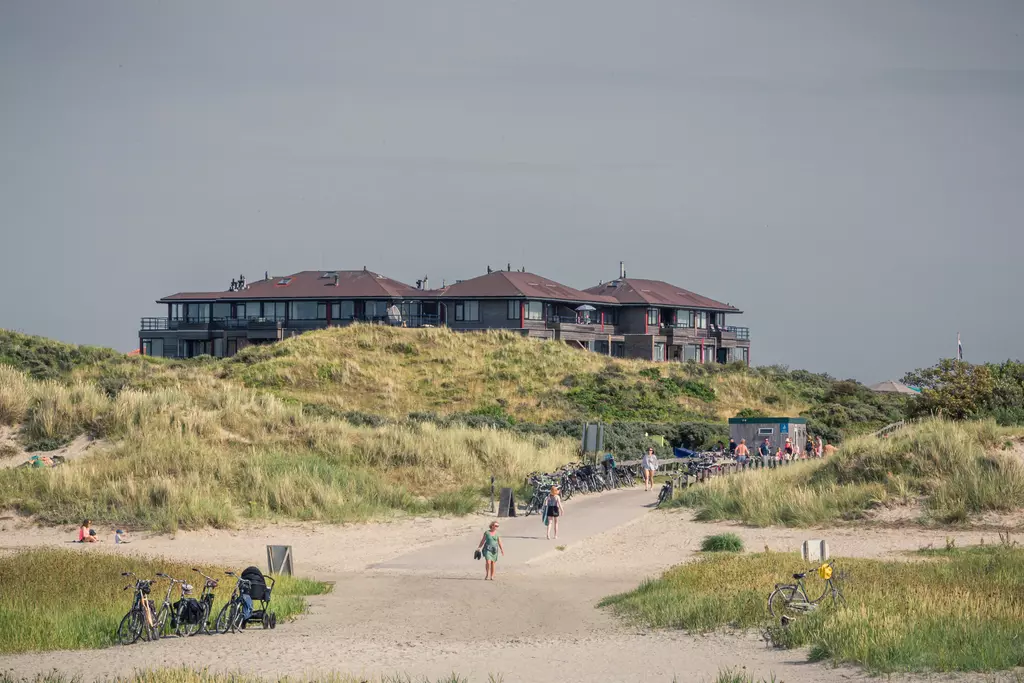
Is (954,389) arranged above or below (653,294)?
below

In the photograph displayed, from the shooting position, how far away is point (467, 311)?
8631 cm

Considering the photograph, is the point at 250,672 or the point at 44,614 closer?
the point at 250,672

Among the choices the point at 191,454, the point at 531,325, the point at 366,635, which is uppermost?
the point at 531,325

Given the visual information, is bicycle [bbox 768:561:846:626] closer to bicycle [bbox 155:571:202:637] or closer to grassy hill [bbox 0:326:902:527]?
bicycle [bbox 155:571:202:637]

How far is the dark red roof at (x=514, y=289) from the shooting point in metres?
85.1

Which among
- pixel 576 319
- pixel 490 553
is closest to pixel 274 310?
pixel 576 319

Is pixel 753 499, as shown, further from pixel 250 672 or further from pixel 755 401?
Result: pixel 755 401

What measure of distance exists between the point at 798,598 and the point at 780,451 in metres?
26.0

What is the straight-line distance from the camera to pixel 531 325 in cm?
8431

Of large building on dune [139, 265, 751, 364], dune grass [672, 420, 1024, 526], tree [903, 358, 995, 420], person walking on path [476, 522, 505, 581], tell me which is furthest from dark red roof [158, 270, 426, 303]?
person walking on path [476, 522, 505, 581]

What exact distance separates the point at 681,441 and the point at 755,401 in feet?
58.7

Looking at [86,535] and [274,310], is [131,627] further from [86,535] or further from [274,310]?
[274,310]

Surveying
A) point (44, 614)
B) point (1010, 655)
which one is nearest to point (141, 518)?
point (44, 614)

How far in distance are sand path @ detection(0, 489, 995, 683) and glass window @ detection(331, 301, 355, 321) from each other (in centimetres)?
5512
